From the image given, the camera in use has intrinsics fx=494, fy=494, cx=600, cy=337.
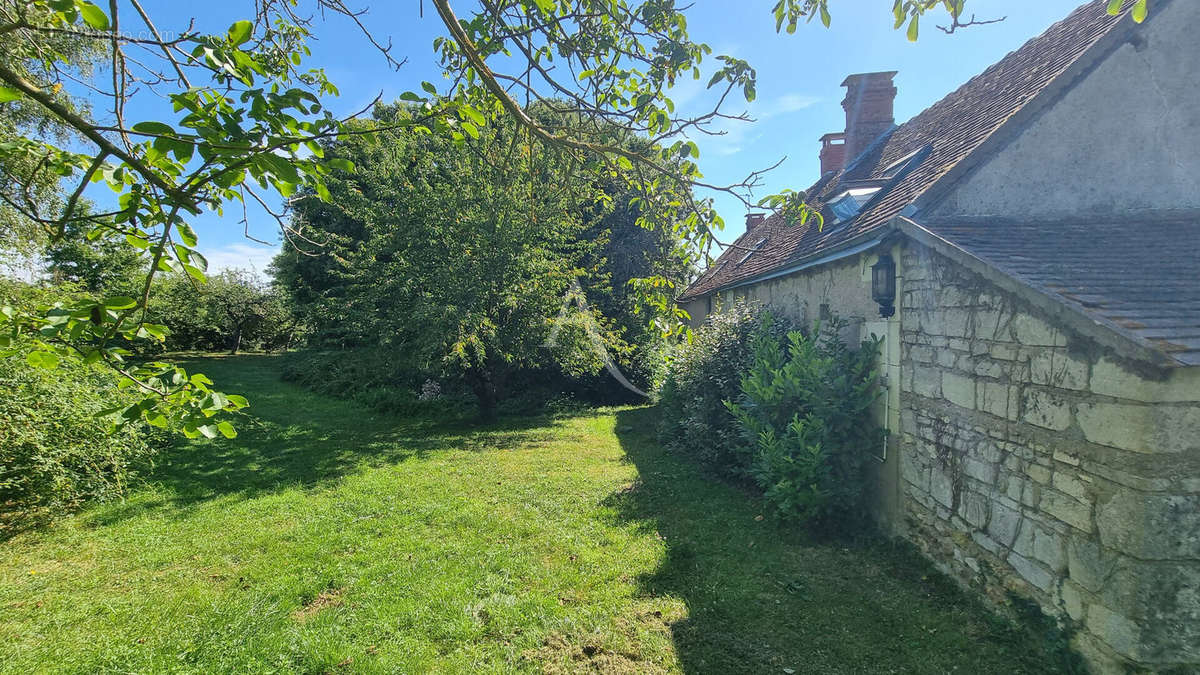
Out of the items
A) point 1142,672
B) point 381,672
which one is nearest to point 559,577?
point 381,672

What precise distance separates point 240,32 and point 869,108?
40.8 ft

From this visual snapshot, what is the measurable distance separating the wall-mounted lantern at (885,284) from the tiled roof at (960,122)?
1.31 ft

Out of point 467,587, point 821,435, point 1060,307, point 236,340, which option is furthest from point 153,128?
point 236,340

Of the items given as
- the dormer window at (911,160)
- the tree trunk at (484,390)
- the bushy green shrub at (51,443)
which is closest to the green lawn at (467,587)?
the bushy green shrub at (51,443)

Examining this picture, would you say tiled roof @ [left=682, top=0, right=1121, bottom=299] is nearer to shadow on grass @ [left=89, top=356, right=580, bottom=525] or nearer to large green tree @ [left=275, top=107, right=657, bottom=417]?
large green tree @ [left=275, top=107, right=657, bottom=417]

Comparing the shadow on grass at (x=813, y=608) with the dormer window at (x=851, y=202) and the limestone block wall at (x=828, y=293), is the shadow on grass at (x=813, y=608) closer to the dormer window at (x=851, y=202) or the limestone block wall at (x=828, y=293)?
the limestone block wall at (x=828, y=293)

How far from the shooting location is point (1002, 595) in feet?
12.2

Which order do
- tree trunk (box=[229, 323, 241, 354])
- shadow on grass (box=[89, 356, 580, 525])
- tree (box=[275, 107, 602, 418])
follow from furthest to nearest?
tree trunk (box=[229, 323, 241, 354])
tree (box=[275, 107, 602, 418])
shadow on grass (box=[89, 356, 580, 525])

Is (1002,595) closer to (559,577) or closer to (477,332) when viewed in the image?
(559,577)

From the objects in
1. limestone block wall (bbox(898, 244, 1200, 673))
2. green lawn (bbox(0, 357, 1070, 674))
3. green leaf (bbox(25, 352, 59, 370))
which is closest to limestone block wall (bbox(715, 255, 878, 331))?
limestone block wall (bbox(898, 244, 1200, 673))

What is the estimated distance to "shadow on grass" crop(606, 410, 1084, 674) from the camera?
3.40m

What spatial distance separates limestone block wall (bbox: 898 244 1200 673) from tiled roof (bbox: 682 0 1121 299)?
1320 mm

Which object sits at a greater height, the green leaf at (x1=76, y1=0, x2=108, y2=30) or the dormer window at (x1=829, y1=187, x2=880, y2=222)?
the dormer window at (x1=829, y1=187, x2=880, y2=222)

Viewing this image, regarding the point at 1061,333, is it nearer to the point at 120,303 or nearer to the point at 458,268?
the point at 120,303
